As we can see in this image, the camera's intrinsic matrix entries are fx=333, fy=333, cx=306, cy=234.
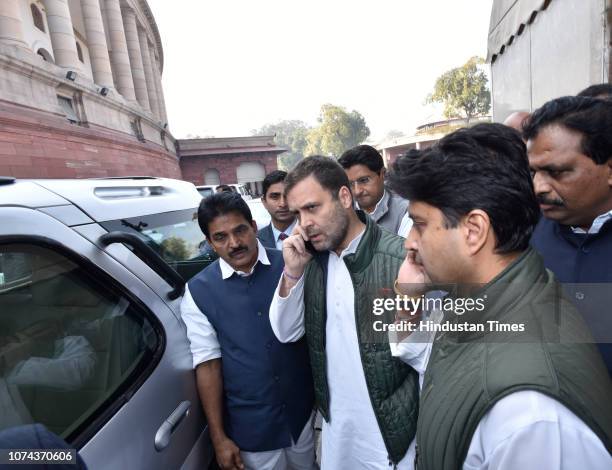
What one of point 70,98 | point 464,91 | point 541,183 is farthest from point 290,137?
point 541,183

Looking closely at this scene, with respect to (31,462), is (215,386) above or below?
below

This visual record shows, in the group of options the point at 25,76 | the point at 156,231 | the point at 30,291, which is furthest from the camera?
the point at 25,76

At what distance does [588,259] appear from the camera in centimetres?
156

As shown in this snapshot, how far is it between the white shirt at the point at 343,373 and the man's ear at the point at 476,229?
733 millimetres

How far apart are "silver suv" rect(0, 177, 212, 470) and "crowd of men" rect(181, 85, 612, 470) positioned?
0.78 ft

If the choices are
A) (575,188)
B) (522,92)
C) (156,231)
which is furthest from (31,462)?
(522,92)

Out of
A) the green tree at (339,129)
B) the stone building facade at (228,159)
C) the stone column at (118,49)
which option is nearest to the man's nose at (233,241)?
the stone column at (118,49)

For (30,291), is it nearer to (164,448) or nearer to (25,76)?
(164,448)

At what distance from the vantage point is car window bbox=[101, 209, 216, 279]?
1878 mm

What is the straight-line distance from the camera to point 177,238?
2.38 meters

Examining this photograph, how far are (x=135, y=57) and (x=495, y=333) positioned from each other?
2483cm

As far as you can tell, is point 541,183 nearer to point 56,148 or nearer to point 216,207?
point 216,207

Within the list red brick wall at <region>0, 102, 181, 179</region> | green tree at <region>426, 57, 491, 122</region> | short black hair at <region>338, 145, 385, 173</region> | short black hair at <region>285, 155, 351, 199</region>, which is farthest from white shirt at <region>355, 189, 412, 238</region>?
green tree at <region>426, 57, 491, 122</region>

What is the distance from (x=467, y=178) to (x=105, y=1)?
22.8 meters
